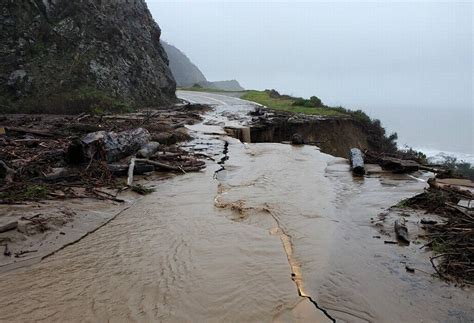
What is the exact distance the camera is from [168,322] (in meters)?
3.70

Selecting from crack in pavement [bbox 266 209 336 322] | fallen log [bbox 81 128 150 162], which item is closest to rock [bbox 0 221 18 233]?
fallen log [bbox 81 128 150 162]

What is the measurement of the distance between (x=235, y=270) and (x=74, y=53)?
2095 centimetres

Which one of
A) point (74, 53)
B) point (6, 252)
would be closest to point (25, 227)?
point (6, 252)

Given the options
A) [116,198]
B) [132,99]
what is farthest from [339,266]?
[132,99]

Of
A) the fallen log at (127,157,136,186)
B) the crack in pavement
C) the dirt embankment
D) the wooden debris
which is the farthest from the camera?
the dirt embankment

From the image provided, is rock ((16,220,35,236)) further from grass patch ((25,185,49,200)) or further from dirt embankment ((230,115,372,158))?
dirt embankment ((230,115,372,158))

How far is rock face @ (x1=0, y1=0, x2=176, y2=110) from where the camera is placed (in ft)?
62.3

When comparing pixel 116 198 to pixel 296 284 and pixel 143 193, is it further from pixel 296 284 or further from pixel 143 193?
pixel 296 284

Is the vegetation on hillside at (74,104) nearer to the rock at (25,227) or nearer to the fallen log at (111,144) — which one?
the fallen log at (111,144)

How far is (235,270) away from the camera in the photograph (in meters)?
4.84

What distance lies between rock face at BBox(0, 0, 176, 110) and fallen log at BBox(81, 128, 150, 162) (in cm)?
1001

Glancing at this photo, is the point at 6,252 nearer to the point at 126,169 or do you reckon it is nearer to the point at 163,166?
the point at 126,169

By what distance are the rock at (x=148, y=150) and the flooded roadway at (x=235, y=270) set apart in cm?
252

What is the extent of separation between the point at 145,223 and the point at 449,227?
4.92 metres
